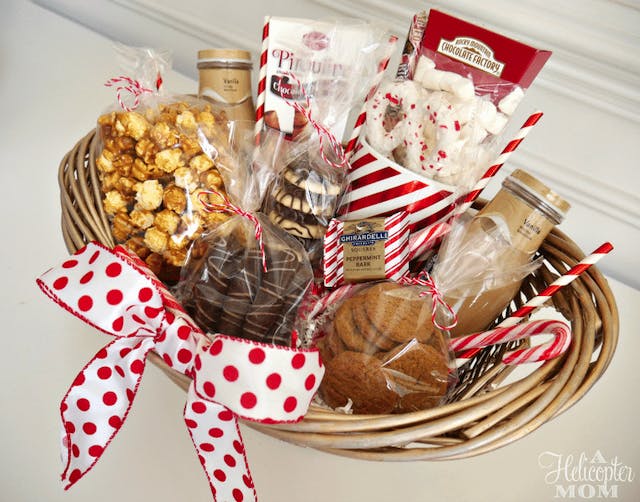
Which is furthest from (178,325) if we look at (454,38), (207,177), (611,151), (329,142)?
(611,151)

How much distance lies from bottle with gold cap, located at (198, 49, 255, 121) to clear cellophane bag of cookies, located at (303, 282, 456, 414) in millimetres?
491

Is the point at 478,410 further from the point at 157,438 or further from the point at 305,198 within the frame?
the point at 157,438

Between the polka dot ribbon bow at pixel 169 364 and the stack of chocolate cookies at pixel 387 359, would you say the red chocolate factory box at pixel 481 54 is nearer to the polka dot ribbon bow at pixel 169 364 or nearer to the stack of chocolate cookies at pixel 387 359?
the stack of chocolate cookies at pixel 387 359

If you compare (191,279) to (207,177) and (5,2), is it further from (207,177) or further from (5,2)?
(5,2)

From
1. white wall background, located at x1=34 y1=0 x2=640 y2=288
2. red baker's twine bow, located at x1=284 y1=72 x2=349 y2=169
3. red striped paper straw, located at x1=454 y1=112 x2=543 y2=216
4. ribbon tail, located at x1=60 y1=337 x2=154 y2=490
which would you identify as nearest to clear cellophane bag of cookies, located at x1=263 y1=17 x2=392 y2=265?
red baker's twine bow, located at x1=284 y1=72 x2=349 y2=169

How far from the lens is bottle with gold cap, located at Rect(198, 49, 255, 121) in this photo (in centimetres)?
98

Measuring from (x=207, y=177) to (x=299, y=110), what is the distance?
0.22 m

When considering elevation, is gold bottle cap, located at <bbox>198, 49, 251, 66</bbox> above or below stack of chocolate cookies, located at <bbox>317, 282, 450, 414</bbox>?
above

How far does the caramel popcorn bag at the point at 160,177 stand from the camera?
0.85m

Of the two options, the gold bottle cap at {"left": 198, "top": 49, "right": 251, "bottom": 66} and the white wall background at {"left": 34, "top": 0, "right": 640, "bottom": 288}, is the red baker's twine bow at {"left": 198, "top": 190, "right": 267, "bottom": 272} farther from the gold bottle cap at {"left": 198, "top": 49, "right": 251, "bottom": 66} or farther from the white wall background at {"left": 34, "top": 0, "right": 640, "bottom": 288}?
the white wall background at {"left": 34, "top": 0, "right": 640, "bottom": 288}

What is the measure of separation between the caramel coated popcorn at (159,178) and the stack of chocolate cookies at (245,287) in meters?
0.07

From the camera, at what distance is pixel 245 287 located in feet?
2.65

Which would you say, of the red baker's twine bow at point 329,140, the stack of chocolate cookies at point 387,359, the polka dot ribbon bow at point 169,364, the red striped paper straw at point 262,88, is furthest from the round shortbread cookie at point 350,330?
the red striped paper straw at point 262,88

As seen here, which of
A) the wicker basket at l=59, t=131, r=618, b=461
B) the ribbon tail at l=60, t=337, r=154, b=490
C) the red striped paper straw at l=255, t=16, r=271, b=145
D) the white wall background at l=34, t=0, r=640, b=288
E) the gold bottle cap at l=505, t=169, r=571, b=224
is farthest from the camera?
the white wall background at l=34, t=0, r=640, b=288
